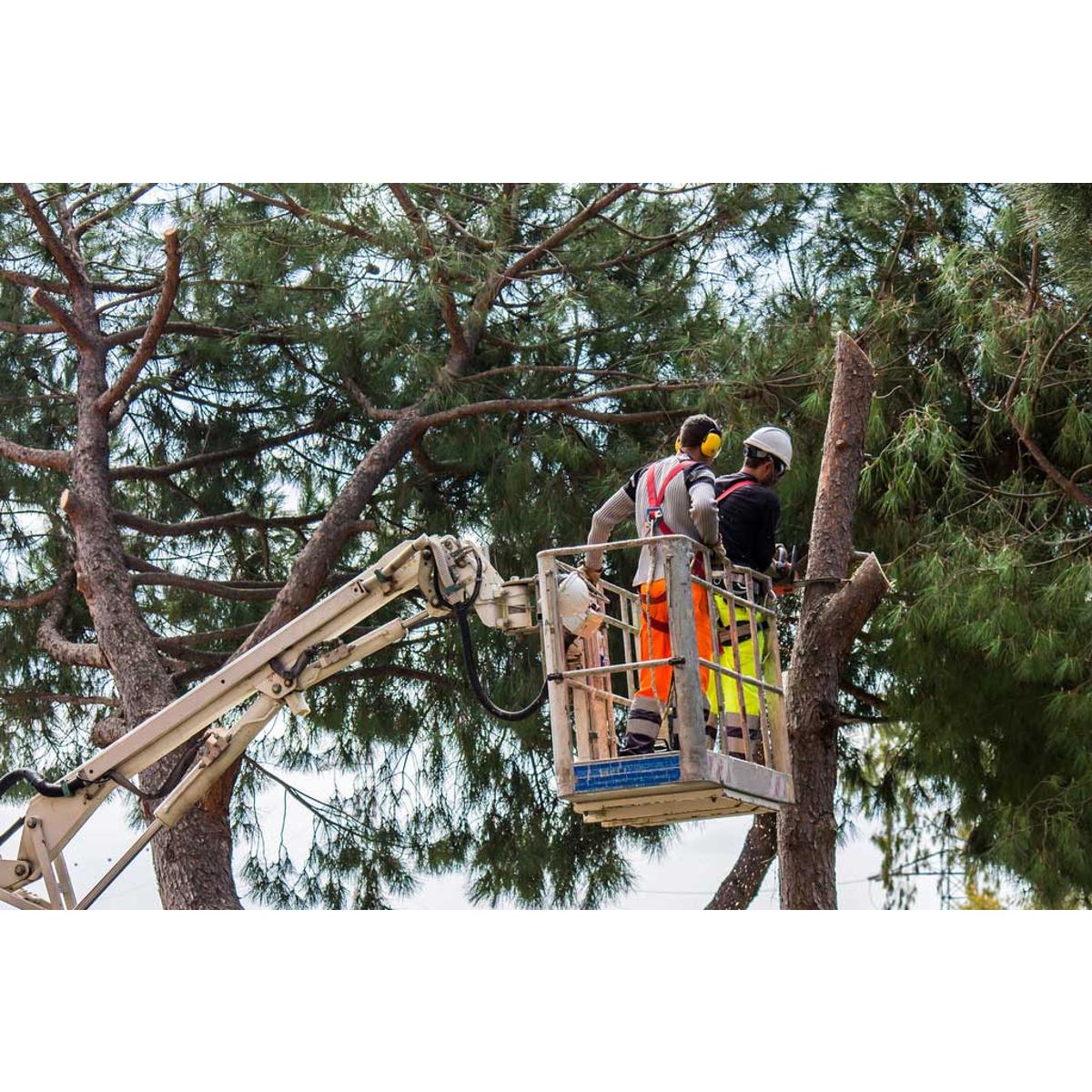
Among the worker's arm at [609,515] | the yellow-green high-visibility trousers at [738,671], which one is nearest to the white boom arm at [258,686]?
the worker's arm at [609,515]

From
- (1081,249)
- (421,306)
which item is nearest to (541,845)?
(421,306)

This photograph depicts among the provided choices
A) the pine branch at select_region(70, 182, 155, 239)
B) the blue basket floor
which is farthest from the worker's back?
the pine branch at select_region(70, 182, 155, 239)

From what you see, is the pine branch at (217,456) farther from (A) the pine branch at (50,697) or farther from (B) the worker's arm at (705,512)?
(B) the worker's arm at (705,512)

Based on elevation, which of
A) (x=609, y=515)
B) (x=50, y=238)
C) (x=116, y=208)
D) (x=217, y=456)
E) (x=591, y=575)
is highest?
(x=116, y=208)

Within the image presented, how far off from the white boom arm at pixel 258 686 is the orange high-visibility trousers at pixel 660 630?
458 millimetres

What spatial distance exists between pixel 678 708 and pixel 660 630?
394 mm

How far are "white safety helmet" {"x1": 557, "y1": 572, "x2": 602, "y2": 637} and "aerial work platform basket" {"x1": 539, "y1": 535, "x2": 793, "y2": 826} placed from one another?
0.07ft

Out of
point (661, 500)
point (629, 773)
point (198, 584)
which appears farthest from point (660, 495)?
point (198, 584)

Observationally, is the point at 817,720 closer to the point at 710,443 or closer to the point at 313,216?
the point at 710,443

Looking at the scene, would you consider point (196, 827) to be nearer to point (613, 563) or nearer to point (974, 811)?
point (613, 563)

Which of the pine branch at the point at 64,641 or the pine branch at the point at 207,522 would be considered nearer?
the pine branch at the point at 64,641

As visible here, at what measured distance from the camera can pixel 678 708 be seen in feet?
14.3

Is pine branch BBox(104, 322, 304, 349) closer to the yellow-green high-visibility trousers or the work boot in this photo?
the yellow-green high-visibility trousers

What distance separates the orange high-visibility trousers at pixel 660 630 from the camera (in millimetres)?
4668
